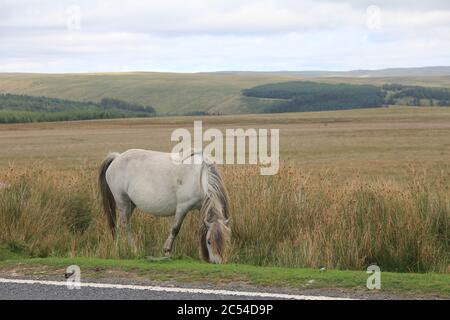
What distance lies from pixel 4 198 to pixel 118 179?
2.00m

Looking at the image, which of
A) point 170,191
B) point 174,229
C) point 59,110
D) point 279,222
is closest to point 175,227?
point 174,229

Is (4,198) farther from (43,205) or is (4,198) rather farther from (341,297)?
(341,297)

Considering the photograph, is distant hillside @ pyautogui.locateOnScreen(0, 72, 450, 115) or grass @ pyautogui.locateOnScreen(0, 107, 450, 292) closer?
grass @ pyautogui.locateOnScreen(0, 107, 450, 292)

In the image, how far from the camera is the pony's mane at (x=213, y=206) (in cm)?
934

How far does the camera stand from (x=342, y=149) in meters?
44.1

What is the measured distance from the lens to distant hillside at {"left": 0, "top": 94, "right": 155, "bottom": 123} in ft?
325

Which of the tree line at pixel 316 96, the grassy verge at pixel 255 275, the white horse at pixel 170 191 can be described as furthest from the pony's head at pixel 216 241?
the tree line at pixel 316 96

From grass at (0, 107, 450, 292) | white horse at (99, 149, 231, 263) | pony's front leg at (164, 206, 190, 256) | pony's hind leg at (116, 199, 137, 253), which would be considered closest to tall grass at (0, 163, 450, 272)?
grass at (0, 107, 450, 292)

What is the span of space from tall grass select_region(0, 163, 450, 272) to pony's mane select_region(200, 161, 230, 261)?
612mm

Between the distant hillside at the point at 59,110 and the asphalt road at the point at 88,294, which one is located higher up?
the asphalt road at the point at 88,294

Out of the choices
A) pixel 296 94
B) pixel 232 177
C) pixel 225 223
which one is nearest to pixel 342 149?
pixel 232 177

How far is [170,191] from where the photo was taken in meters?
10.2

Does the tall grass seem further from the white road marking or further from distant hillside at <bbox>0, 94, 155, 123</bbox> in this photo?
distant hillside at <bbox>0, 94, 155, 123</bbox>

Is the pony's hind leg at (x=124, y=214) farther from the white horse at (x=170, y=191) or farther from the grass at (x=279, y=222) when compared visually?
the grass at (x=279, y=222)
